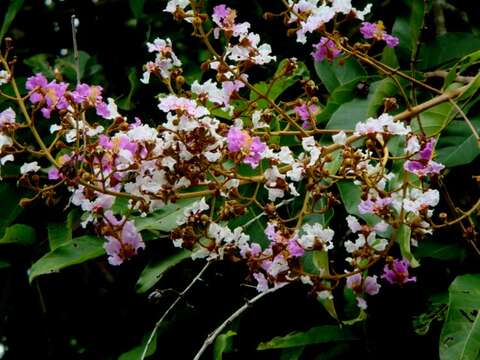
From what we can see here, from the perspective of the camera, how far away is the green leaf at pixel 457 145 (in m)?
1.18

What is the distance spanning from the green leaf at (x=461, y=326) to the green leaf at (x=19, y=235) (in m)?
0.72

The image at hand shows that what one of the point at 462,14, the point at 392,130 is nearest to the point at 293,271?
the point at 392,130

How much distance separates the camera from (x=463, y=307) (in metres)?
1.06

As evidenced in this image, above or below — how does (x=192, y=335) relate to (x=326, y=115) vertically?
below

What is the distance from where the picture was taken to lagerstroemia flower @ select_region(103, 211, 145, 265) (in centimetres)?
100

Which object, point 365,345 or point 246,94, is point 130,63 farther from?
point 365,345

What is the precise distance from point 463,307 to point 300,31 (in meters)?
0.41

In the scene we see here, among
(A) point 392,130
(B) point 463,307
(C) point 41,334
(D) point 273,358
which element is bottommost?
(C) point 41,334

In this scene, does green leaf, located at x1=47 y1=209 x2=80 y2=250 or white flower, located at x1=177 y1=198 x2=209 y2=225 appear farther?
green leaf, located at x1=47 y1=209 x2=80 y2=250

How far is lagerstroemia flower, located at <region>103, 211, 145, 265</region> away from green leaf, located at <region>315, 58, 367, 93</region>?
1.65 ft

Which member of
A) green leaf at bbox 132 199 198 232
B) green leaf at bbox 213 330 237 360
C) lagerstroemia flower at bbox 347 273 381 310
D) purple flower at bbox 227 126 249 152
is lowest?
Answer: green leaf at bbox 213 330 237 360

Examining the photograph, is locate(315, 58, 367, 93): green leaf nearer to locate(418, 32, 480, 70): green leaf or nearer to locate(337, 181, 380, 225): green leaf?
locate(418, 32, 480, 70): green leaf

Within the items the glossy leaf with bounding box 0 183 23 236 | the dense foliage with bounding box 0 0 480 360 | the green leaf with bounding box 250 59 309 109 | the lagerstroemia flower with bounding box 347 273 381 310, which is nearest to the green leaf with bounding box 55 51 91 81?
the dense foliage with bounding box 0 0 480 360

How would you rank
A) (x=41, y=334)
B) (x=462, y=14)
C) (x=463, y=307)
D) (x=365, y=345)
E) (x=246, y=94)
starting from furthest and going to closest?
(x=41, y=334), (x=462, y=14), (x=246, y=94), (x=365, y=345), (x=463, y=307)
